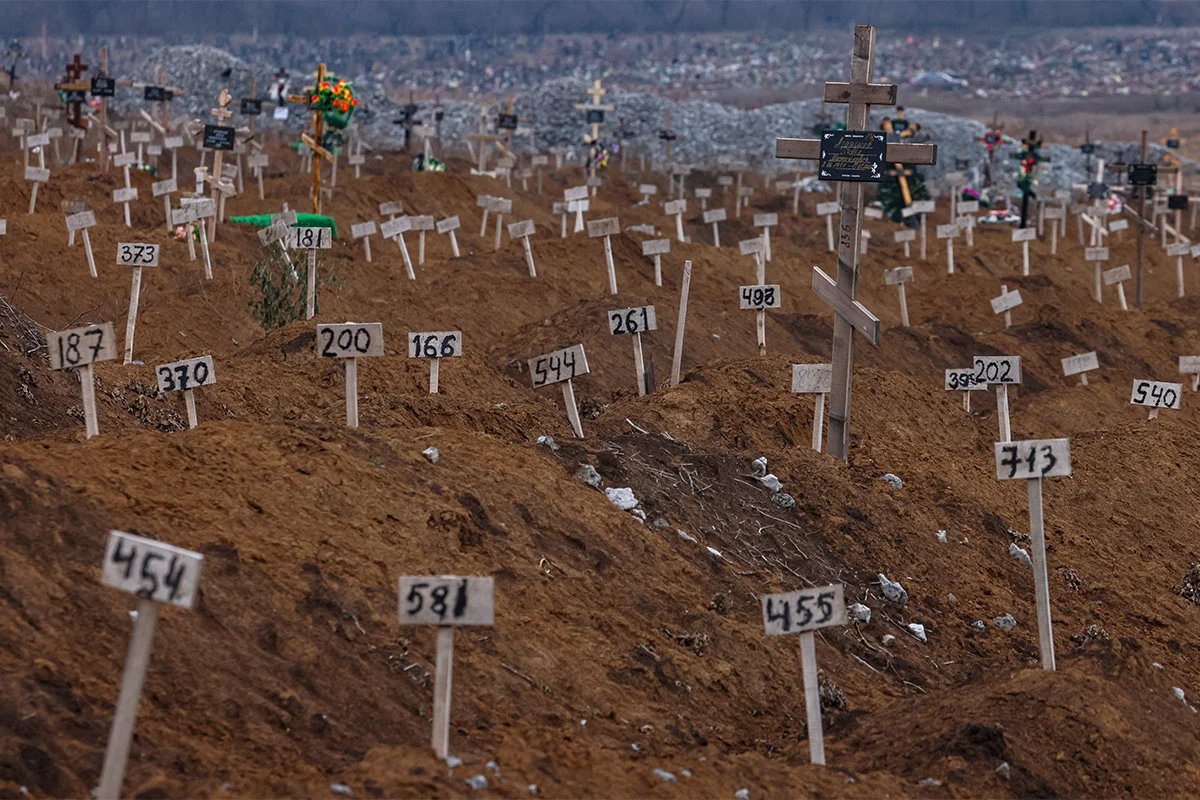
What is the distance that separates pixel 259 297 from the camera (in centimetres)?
2214

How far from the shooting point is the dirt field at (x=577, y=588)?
782 cm

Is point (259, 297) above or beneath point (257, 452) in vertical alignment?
beneath

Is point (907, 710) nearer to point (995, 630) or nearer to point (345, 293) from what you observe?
point (995, 630)

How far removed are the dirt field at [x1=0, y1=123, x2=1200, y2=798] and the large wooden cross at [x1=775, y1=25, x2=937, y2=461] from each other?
61 centimetres

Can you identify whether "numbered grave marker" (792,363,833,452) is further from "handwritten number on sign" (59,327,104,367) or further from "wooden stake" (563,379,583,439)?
"handwritten number on sign" (59,327,104,367)

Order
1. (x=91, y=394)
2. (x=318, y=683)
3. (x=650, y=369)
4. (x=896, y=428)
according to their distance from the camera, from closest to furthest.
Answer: (x=318, y=683) < (x=91, y=394) < (x=896, y=428) < (x=650, y=369)

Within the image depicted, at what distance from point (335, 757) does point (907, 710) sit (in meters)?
3.16

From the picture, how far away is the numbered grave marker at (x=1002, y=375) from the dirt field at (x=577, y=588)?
0.56 meters

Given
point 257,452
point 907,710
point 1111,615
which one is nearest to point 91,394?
point 257,452

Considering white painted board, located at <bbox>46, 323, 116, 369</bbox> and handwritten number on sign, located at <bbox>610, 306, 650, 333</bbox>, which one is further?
handwritten number on sign, located at <bbox>610, 306, 650, 333</bbox>

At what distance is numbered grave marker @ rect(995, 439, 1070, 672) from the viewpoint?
9.79 metres

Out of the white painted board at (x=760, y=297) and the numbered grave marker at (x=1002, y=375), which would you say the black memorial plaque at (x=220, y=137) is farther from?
the numbered grave marker at (x=1002, y=375)

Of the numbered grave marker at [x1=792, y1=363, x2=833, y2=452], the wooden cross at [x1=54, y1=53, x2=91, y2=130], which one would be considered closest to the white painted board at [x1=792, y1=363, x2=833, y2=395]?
the numbered grave marker at [x1=792, y1=363, x2=833, y2=452]

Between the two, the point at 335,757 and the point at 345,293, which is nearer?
the point at 335,757
